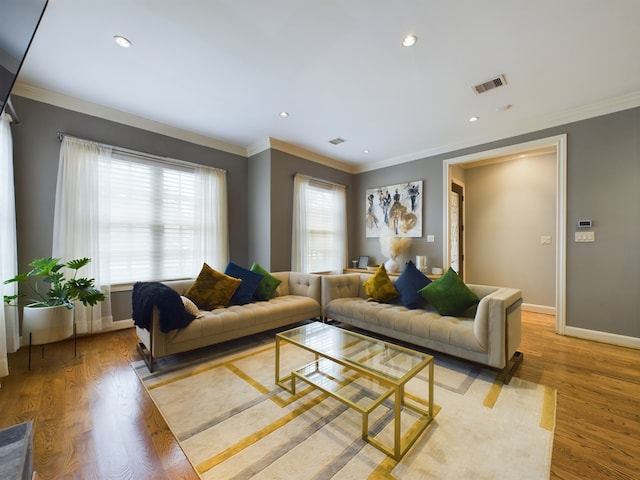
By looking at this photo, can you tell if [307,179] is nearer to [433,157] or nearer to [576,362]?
[433,157]

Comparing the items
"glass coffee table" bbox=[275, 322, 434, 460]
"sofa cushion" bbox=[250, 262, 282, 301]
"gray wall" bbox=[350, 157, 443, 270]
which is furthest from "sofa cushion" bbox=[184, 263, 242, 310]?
"gray wall" bbox=[350, 157, 443, 270]

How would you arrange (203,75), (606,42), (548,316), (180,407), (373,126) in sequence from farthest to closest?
(548,316) → (373,126) → (203,75) → (606,42) → (180,407)

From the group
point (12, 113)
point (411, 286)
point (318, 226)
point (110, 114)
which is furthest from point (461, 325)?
point (12, 113)

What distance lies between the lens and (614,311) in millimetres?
2852

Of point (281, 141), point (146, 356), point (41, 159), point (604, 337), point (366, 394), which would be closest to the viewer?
point (366, 394)

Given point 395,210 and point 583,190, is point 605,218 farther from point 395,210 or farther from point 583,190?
point 395,210

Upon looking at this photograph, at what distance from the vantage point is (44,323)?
90.0 inches

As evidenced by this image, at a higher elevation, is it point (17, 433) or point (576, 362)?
point (17, 433)

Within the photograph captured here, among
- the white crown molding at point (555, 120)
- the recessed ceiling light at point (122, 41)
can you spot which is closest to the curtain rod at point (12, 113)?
the recessed ceiling light at point (122, 41)

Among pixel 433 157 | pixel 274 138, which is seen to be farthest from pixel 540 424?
pixel 274 138

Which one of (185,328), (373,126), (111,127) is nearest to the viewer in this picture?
(185,328)

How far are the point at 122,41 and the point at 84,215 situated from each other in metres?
1.92

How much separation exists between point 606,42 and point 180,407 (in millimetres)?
4140

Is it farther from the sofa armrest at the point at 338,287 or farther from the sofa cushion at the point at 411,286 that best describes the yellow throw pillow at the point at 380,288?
the sofa armrest at the point at 338,287
